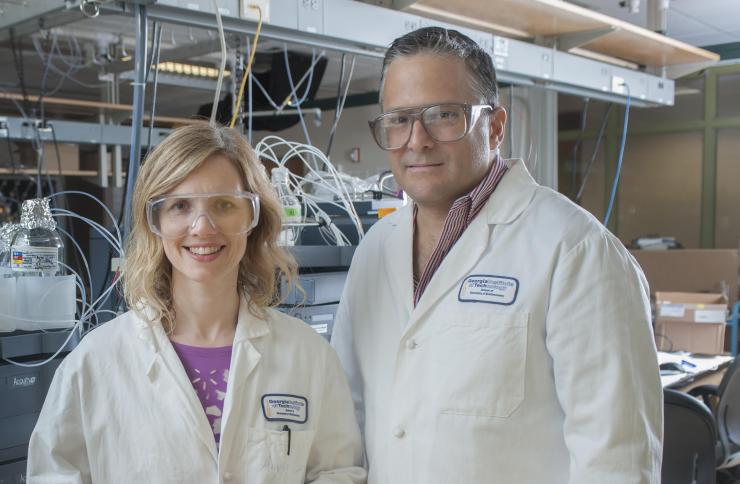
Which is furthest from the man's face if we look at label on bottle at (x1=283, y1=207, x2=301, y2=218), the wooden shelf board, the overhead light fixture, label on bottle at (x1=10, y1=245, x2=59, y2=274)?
the overhead light fixture

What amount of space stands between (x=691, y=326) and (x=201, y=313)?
340cm

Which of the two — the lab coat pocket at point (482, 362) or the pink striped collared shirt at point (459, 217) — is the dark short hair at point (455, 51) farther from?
the lab coat pocket at point (482, 362)

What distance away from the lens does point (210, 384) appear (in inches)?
46.9

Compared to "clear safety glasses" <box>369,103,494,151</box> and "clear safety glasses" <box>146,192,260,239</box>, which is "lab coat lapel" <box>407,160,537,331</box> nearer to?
"clear safety glasses" <box>369,103,494,151</box>

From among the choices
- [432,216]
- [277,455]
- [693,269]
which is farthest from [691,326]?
[277,455]

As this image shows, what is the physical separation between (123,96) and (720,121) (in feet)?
19.7

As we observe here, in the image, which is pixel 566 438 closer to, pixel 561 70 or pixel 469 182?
pixel 469 182

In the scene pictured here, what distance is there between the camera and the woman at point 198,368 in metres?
1.12

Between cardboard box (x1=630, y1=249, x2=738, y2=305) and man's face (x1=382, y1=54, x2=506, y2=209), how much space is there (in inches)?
170

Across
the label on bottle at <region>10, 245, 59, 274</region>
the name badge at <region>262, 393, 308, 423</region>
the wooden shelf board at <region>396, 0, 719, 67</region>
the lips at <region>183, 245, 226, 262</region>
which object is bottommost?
the name badge at <region>262, 393, 308, 423</region>

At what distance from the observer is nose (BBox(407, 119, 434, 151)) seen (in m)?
1.21

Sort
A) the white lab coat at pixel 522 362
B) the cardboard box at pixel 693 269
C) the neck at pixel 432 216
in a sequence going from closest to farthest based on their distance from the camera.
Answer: the white lab coat at pixel 522 362, the neck at pixel 432 216, the cardboard box at pixel 693 269

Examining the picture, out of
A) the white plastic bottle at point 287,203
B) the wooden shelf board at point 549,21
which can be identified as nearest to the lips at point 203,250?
the white plastic bottle at point 287,203

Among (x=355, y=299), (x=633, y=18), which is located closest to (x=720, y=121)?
(x=633, y=18)
